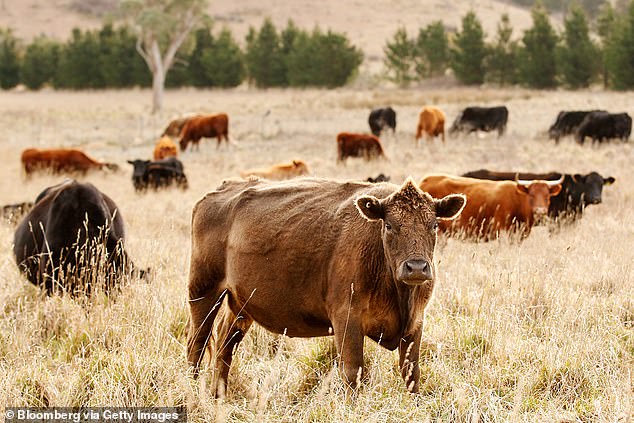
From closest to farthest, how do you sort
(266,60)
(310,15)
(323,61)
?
(323,61)
(266,60)
(310,15)

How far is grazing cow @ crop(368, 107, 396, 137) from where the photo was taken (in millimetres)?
28375

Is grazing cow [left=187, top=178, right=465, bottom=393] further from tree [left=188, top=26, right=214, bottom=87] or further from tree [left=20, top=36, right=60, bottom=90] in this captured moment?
tree [left=20, top=36, right=60, bottom=90]

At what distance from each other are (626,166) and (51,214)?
1423 cm

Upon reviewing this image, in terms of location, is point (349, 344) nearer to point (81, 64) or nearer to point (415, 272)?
point (415, 272)

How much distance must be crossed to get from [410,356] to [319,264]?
790 millimetres

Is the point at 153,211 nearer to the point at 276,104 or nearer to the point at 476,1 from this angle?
the point at 276,104

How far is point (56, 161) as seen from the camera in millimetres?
18812

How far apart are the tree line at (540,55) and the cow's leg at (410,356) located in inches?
1962

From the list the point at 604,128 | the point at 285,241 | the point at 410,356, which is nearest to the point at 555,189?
the point at 410,356

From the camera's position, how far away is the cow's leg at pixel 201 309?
4883 mm

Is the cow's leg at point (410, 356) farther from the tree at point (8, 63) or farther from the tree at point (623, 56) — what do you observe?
the tree at point (8, 63)

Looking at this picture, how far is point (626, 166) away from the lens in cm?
1683

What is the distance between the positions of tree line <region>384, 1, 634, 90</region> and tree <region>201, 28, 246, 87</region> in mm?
14566

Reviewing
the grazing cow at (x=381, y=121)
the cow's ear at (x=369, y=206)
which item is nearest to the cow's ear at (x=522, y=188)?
the cow's ear at (x=369, y=206)
